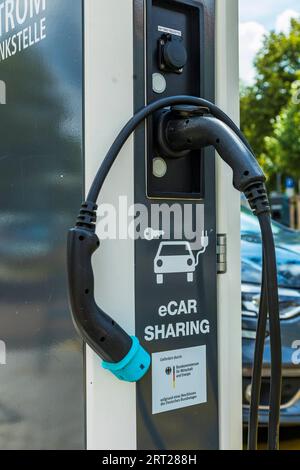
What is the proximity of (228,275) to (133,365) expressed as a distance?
1.25ft

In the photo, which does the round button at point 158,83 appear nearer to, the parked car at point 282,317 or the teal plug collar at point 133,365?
the teal plug collar at point 133,365

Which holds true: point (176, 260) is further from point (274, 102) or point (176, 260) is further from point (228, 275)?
point (274, 102)

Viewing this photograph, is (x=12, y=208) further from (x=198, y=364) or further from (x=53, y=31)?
(x=198, y=364)


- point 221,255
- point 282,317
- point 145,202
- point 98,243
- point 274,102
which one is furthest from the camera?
point 274,102

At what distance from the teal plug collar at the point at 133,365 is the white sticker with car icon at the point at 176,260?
0.58ft

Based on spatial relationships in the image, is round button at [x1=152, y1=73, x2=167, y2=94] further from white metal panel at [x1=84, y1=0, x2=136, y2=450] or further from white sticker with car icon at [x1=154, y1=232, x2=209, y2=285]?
white sticker with car icon at [x1=154, y1=232, x2=209, y2=285]

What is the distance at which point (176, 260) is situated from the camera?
1460 millimetres

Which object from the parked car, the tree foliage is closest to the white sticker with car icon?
the parked car

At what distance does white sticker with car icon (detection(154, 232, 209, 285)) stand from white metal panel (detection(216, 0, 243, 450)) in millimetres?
105

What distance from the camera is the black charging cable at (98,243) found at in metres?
1.20

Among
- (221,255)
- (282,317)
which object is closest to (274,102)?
(282,317)

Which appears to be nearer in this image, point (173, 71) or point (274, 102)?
point (173, 71)

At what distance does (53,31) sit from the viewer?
1477mm

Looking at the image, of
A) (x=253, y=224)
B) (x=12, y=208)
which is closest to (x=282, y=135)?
(x=253, y=224)
